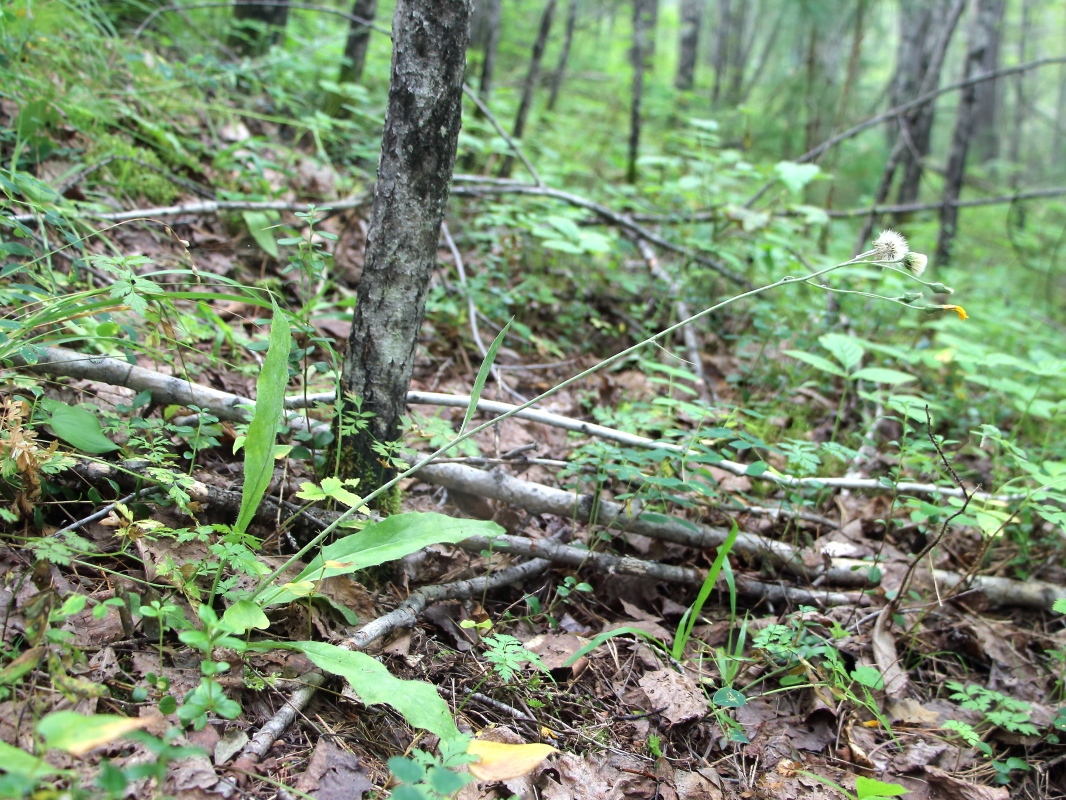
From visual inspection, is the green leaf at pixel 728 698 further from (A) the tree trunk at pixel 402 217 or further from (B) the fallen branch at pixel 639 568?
(A) the tree trunk at pixel 402 217

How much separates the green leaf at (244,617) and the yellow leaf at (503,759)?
1.75ft

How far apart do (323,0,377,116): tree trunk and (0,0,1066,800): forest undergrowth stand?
958 millimetres

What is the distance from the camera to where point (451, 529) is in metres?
1.81

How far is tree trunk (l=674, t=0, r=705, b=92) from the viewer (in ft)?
32.1

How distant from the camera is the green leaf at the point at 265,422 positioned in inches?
67.3

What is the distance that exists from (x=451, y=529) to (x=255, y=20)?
5.27 meters

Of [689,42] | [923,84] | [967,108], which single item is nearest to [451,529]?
[923,84]

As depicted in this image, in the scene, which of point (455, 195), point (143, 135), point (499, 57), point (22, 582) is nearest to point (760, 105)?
point (499, 57)

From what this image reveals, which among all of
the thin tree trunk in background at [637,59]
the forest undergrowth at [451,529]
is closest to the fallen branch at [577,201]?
the forest undergrowth at [451,529]

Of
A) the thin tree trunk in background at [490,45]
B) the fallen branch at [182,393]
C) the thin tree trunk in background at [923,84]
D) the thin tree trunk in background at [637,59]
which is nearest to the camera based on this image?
the fallen branch at [182,393]

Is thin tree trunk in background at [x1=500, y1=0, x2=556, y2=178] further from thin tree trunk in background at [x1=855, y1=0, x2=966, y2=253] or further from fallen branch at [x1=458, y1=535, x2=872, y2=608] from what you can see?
fallen branch at [x1=458, y1=535, x2=872, y2=608]

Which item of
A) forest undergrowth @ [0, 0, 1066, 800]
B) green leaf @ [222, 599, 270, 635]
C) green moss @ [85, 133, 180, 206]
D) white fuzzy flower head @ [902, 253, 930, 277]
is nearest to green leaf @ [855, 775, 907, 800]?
forest undergrowth @ [0, 0, 1066, 800]

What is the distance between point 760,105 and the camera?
30.3 feet

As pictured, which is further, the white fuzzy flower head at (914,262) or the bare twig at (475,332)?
the bare twig at (475,332)
